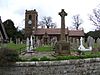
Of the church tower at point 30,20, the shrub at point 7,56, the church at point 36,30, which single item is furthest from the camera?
the church tower at point 30,20

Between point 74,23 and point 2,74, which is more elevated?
point 74,23

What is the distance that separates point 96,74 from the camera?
52.8 ft

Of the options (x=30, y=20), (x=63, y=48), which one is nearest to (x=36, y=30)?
(x=30, y=20)

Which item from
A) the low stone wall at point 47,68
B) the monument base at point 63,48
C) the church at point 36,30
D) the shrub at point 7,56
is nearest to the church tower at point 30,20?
the church at point 36,30

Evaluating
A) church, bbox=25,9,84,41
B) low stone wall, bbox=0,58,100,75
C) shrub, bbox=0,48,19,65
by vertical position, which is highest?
church, bbox=25,9,84,41

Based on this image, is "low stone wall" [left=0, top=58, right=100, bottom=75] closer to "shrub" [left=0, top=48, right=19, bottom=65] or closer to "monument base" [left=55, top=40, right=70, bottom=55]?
"shrub" [left=0, top=48, right=19, bottom=65]

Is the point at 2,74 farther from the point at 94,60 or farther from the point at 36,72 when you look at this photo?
the point at 94,60

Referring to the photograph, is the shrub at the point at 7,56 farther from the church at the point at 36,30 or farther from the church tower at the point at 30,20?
the church tower at the point at 30,20

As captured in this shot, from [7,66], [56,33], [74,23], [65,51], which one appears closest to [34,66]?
[7,66]

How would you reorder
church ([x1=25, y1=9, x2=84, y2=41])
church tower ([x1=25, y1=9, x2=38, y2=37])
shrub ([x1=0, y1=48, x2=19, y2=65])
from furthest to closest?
church tower ([x1=25, y1=9, x2=38, y2=37]) → church ([x1=25, y1=9, x2=84, y2=41]) → shrub ([x1=0, y1=48, x2=19, y2=65])

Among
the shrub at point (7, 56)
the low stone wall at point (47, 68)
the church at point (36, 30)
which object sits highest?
the church at point (36, 30)

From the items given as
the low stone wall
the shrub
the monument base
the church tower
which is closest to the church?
the church tower

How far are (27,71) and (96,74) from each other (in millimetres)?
4276

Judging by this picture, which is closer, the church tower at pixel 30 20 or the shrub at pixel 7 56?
the shrub at pixel 7 56
